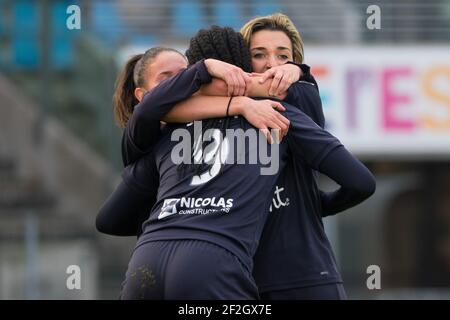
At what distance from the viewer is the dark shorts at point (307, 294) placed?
3888 millimetres

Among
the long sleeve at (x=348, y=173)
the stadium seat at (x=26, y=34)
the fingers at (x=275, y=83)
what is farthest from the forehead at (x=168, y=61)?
the stadium seat at (x=26, y=34)

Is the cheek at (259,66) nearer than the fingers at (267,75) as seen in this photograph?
No

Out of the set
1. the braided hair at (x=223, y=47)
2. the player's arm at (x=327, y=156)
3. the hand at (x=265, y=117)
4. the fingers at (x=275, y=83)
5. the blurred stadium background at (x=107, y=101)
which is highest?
the braided hair at (x=223, y=47)

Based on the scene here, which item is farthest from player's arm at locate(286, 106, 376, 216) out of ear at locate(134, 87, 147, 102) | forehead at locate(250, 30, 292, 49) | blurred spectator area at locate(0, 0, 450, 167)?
blurred spectator area at locate(0, 0, 450, 167)

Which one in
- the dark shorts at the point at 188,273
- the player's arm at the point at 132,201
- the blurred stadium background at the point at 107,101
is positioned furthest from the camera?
the blurred stadium background at the point at 107,101

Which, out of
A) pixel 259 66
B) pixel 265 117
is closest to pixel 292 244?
pixel 265 117

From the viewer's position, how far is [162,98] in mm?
3848

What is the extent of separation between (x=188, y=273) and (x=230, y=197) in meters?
0.29

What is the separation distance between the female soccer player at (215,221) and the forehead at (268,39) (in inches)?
14.1

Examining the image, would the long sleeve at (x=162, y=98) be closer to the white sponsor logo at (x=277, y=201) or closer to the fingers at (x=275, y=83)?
the fingers at (x=275, y=83)

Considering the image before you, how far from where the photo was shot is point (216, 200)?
3674 mm

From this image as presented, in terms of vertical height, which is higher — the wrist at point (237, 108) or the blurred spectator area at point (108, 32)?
the wrist at point (237, 108)

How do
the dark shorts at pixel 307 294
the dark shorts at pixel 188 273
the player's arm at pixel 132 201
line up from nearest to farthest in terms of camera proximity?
the dark shorts at pixel 188 273, the dark shorts at pixel 307 294, the player's arm at pixel 132 201

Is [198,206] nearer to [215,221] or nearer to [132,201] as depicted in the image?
[215,221]
